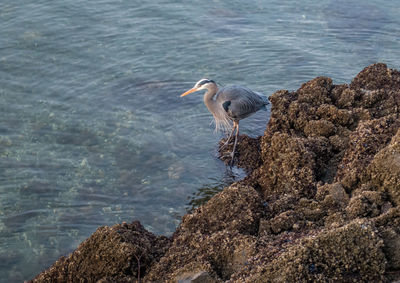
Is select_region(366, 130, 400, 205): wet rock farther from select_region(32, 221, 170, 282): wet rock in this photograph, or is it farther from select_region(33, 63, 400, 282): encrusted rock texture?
select_region(32, 221, 170, 282): wet rock

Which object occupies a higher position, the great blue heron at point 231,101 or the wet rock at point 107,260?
the great blue heron at point 231,101

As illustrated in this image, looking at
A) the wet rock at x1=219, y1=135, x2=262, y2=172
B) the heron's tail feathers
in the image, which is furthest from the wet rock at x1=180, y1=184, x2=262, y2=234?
the heron's tail feathers

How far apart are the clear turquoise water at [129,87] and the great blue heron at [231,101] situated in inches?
24.2

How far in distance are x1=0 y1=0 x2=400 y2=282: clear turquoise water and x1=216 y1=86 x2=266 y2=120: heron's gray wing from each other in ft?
2.59

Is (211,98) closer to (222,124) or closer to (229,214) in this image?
(222,124)

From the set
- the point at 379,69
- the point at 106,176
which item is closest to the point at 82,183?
the point at 106,176

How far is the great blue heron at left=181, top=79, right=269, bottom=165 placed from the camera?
6793mm

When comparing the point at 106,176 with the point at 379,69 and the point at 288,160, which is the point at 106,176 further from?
the point at 379,69

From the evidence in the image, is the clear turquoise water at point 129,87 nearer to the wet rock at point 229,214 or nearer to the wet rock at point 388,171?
the wet rock at point 229,214

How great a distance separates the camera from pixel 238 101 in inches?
267

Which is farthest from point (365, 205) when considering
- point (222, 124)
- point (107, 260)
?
point (222, 124)

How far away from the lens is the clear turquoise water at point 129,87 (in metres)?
5.90

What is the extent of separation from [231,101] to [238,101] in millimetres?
111

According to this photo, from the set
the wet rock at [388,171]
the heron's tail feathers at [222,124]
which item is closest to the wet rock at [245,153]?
the heron's tail feathers at [222,124]
